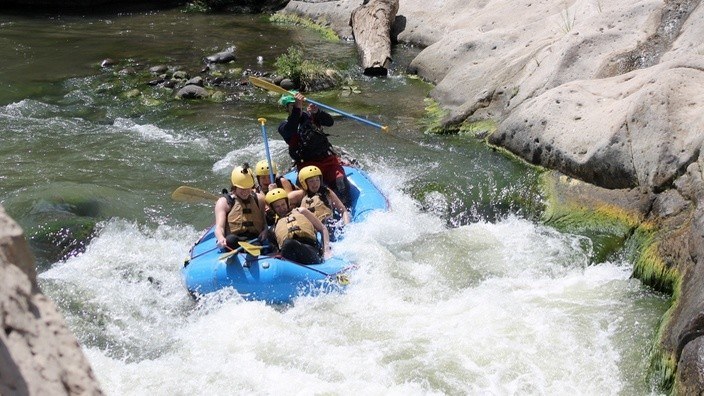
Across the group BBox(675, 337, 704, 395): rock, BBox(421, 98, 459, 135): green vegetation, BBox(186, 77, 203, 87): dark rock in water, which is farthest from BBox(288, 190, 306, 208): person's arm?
BBox(186, 77, 203, 87): dark rock in water

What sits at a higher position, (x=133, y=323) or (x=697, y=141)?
(x=697, y=141)

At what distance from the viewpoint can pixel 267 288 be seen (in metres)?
6.05

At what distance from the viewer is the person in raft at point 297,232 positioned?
6.27 metres

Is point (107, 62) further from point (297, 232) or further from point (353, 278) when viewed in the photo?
point (353, 278)

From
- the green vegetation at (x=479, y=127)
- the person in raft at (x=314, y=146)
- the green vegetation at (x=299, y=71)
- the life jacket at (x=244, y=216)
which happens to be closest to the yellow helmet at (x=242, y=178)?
the life jacket at (x=244, y=216)

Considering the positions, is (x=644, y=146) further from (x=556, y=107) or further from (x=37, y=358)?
(x=37, y=358)

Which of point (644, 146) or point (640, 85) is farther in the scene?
point (640, 85)

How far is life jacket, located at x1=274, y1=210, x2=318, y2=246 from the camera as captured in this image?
634 cm

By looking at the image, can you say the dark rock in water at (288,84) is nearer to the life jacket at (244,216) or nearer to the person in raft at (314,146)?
the person in raft at (314,146)

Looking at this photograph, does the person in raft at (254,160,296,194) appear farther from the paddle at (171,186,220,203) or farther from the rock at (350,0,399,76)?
the rock at (350,0,399,76)

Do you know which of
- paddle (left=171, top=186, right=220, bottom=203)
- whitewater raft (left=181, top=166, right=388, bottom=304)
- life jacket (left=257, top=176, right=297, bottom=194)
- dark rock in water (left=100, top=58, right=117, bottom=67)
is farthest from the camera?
dark rock in water (left=100, top=58, right=117, bottom=67)

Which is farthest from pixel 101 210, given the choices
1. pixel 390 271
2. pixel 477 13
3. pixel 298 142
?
pixel 477 13

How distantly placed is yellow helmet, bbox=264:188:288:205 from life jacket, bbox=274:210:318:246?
171 millimetres

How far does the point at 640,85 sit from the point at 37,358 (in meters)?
7.27
